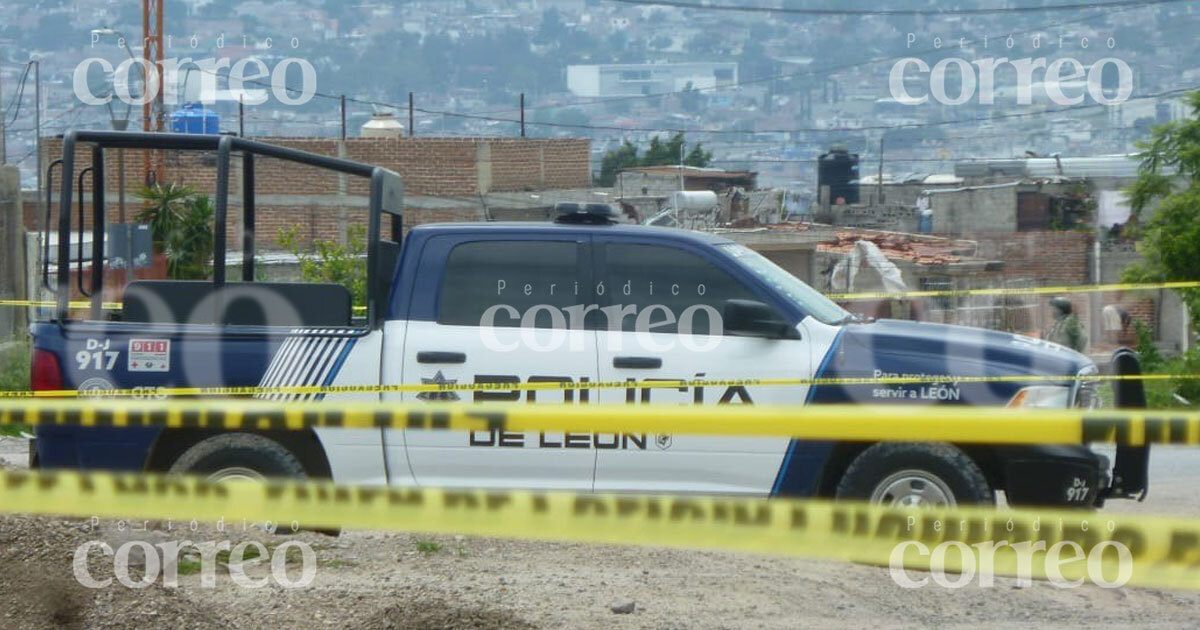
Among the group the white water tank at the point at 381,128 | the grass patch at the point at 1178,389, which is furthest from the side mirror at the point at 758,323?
the white water tank at the point at 381,128

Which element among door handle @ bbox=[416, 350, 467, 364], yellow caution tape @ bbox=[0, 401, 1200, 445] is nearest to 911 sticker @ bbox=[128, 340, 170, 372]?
door handle @ bbox=[416, 350, 467, 364]

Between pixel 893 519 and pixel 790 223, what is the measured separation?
39.0m

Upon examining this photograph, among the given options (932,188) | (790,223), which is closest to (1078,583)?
(790,223)

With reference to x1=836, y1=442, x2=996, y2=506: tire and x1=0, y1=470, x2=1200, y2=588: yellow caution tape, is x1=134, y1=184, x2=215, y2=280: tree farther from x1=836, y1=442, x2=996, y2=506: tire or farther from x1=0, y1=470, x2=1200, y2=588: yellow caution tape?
x1=0, y1=470, x2=1200, y2=588: yellow caution tape

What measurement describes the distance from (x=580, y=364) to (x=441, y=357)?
703mm

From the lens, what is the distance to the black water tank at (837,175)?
5228 cm

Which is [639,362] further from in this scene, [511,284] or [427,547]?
[427,547]

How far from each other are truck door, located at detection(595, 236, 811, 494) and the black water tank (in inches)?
1822

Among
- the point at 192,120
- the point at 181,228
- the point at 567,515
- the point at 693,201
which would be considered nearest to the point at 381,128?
the point at 192,120

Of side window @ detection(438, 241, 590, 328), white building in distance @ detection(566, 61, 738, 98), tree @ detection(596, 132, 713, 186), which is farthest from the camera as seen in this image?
white building in distance @ detection(566, 61, 738, 98)

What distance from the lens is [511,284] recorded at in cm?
698

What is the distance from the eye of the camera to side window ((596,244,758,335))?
681 centimetres

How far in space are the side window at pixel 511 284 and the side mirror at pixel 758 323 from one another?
776 mm

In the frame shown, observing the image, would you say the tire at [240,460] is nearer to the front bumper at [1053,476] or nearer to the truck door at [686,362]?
the truck door at [686,362]
